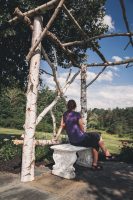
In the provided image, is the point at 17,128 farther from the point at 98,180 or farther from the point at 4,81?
the point at 98,180

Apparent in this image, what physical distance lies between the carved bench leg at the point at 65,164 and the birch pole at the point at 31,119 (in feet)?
2.40

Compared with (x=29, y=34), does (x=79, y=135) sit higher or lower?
lower

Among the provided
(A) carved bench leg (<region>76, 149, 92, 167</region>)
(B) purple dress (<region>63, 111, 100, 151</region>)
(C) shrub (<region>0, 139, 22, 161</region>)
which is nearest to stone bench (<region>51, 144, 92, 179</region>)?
(B) purple dress (<region>63, 111, 100, 151</region>)

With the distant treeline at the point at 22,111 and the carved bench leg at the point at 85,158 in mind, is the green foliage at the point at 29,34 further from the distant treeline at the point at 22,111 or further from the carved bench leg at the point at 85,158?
the distant treeline at the point at 22,111

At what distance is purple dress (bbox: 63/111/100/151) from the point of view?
8.18 meters

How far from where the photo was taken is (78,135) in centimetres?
820

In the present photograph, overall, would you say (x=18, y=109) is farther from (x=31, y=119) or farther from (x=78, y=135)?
(x=31, y=119)

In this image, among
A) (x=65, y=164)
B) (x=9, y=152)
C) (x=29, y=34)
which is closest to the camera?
(x=65, y=164)

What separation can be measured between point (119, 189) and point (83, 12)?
9560mm

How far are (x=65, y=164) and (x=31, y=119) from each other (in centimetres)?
147

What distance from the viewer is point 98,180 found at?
24.5ft

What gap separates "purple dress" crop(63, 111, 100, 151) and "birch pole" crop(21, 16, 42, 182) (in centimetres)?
124

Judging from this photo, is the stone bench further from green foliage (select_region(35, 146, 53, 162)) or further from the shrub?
the shrub

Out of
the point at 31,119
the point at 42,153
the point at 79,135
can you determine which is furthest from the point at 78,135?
the point at 42,153
